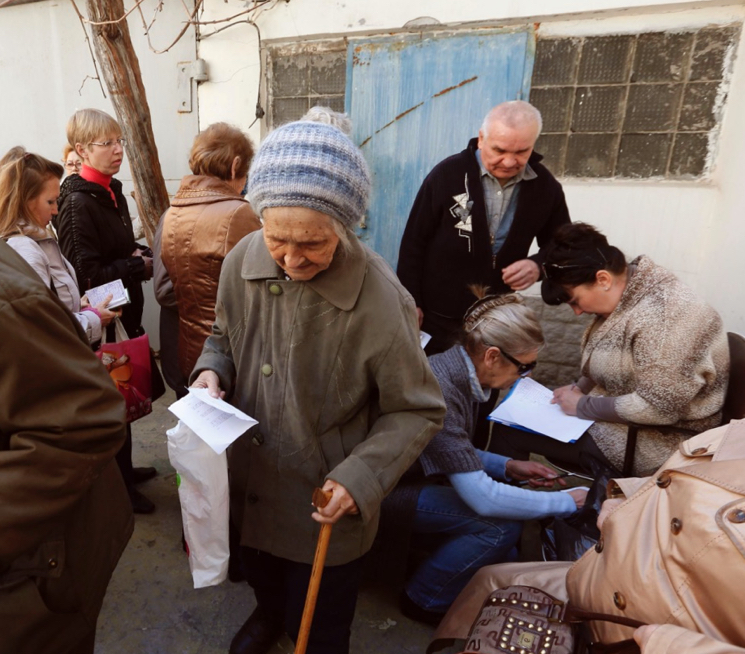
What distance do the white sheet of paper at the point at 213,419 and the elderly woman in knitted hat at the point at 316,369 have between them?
0.26 feet

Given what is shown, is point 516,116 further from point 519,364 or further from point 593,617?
point 593,617

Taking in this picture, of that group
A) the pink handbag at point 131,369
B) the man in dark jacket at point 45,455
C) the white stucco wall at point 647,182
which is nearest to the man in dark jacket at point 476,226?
the white stucco wall at point 647,182

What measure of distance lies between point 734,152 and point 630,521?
3.18m

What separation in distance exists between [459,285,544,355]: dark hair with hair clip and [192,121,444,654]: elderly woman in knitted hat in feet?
1.80

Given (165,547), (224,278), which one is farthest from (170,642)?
(224,278)

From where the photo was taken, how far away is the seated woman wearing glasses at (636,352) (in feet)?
7.08

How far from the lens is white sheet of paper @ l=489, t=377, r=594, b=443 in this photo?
2451 mm

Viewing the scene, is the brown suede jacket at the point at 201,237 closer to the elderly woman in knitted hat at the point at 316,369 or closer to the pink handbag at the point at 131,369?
the pink handbag at the point at 131,369

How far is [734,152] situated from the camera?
135 inches

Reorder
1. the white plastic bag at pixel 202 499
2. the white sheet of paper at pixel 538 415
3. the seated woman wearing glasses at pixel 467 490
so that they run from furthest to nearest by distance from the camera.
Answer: the white sheet of paper at pixel 538 415 < the seated woman wearing glasses at pixel 467 490 < the white plastic bag at pixel 202 499

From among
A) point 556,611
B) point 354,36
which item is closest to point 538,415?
point 556,611

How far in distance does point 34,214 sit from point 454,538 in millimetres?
2177

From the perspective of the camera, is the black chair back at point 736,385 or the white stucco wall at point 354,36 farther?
the white stucco wall at point 354,36

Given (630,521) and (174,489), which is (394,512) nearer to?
(630,521)
